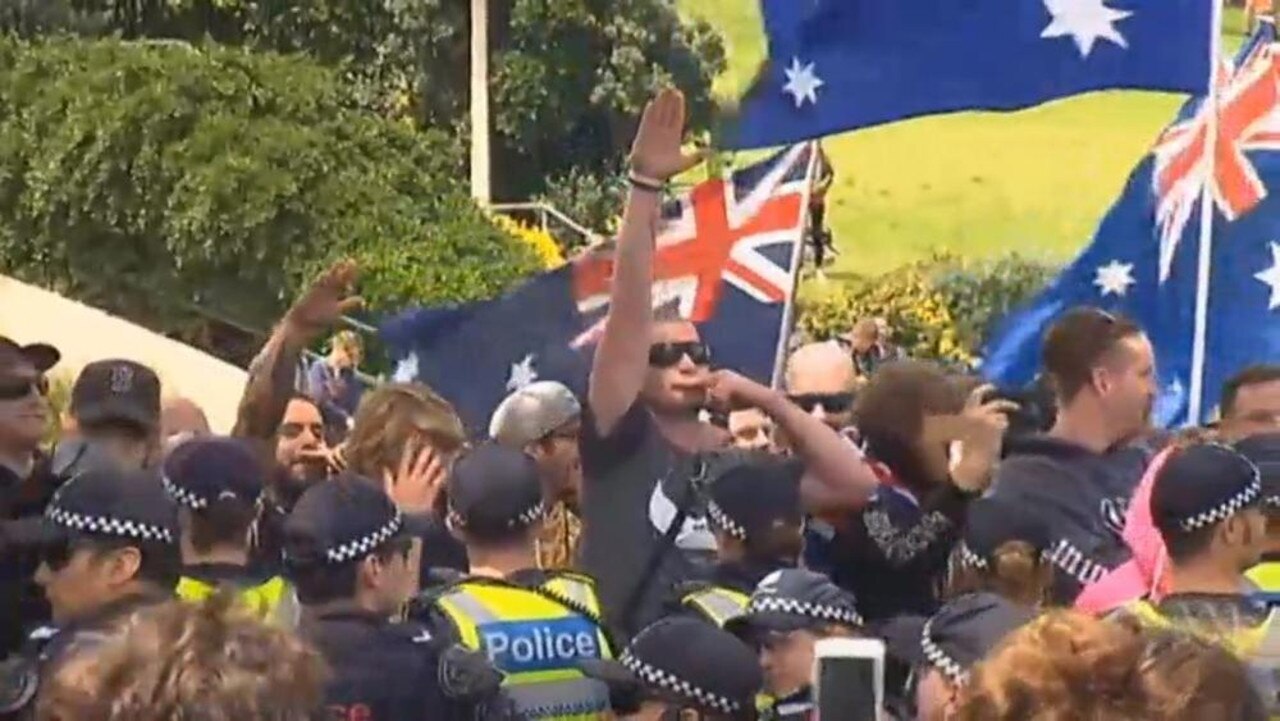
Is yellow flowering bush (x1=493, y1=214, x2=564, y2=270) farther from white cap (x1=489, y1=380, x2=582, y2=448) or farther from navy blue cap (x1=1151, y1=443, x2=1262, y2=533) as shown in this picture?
navy blue cap (x1=1151, y1=443, x2=1262, y2=533)

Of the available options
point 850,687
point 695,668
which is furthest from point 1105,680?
point 695,668

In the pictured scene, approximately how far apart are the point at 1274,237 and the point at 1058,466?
3.32 metres

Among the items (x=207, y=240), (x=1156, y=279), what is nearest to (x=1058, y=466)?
(x=1156, y=279)

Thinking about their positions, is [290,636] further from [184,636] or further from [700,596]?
[700,596]

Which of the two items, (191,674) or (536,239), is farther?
(536,239)

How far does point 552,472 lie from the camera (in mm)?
6141

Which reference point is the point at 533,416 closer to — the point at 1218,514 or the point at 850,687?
the point at 1218,514

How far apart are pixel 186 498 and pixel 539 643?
81cm

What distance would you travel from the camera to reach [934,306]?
24984 millimetres

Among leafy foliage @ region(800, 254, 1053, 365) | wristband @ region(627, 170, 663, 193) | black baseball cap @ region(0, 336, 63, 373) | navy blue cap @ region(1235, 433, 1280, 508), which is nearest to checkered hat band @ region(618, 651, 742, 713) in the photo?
navy blue cap @ region(1235, 433, 1280, 508)

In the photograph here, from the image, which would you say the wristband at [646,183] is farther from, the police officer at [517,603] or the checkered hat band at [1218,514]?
the checkered hat band at [1218,514]

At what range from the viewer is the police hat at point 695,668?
4.58 metres

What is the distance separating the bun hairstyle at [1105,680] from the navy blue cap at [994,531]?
6.63 feet

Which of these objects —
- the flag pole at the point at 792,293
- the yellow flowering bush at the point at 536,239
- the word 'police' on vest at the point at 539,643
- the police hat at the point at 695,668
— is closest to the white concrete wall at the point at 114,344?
the yellow flowering bush at the point at 536,239
